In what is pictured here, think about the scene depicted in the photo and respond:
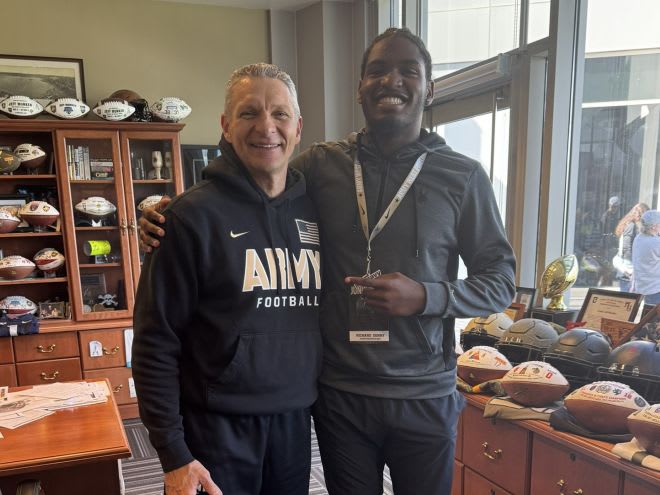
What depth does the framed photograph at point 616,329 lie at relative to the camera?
188cm

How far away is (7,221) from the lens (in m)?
3.39

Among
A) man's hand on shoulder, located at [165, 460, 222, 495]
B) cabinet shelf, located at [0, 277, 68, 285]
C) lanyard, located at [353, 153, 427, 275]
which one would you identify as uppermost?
lanyard, located at [353, 153, 427, 275]

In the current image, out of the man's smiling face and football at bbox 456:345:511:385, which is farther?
football at bbox 456:345:511:385

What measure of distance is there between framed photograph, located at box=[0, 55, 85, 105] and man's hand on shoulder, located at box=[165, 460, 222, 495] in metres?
3.45

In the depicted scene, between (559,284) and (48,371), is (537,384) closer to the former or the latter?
(559,284)

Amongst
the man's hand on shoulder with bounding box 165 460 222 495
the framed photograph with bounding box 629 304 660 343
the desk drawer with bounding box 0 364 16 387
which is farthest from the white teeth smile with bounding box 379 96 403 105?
the desk drawer with bounding box 0 364 16 387

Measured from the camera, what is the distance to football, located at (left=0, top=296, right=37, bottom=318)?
11.2 ft

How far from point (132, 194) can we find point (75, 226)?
0.45 m

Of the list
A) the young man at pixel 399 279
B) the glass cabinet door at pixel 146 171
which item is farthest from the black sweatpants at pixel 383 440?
the glass cabinet door at pixel 146 171

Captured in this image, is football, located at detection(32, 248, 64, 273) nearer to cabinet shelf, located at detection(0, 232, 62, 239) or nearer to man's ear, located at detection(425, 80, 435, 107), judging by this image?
cabinet shelf, located at detection(0, 232, 62, 239)

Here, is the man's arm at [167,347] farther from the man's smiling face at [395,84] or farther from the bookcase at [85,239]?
the bookcase at [85,239]

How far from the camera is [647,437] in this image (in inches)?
53.5

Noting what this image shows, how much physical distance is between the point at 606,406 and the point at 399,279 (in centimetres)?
84

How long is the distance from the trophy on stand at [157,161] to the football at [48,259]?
885 mm
